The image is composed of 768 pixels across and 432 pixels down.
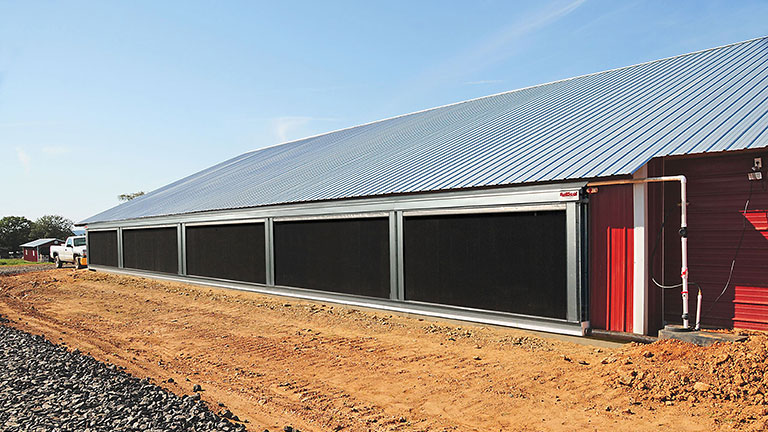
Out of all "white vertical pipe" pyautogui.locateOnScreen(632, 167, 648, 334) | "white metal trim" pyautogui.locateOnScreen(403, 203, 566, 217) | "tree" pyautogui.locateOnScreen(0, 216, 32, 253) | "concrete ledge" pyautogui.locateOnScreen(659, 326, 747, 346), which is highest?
"white metal trim" pyautogui.locateOnScreen(403, 203, 566, 217)

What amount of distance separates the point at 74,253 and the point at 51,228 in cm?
8000

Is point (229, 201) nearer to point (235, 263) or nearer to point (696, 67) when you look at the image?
point (235, 263)

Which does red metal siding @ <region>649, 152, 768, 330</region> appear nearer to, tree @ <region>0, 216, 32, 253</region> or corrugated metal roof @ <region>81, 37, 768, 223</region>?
corrugated metal roof @ <region>81, 37, 768, 223</region>

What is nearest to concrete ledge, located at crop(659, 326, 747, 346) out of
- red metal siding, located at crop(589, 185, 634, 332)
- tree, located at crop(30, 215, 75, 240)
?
red metal siding, located at crop(589, 185, 634, 332)

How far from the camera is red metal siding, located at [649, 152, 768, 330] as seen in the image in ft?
28.3

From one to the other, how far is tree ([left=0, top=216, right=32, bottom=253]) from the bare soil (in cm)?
8927

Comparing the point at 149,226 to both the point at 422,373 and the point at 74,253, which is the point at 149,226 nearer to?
the point at 74,253

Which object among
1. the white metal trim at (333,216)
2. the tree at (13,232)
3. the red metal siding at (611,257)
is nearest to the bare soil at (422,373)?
the red metal siding at (611,257)

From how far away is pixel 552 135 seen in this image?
1241 cm

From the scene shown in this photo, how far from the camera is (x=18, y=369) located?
296 inches

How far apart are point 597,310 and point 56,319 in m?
12.2

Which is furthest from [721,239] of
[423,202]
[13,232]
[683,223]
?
[13,232]

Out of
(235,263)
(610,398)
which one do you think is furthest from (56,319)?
(610,398)

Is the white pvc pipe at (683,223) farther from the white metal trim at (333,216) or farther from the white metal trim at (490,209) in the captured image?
the white metal trim at (333,216)
